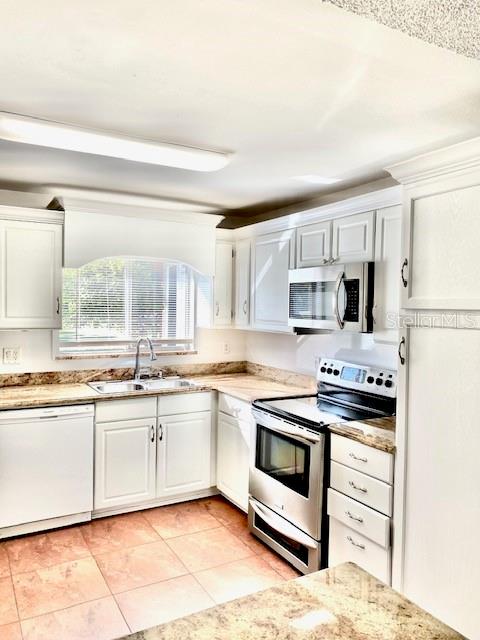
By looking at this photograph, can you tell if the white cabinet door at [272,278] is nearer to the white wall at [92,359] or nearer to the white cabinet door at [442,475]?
the white wall at [92,359]

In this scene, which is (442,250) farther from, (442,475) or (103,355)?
(103,355)

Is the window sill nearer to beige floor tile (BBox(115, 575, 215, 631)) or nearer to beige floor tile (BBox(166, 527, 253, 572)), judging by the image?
beige floor tile (BBox(166, 527, 253, 572))

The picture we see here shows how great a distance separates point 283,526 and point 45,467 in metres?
1.59

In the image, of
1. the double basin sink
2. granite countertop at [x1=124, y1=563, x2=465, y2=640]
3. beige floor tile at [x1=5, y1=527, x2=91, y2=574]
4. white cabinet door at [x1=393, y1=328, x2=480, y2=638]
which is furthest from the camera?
the double basin sink

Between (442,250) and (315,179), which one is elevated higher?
(315,179)

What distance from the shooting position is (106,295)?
394cm

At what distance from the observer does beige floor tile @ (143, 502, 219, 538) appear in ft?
10.8

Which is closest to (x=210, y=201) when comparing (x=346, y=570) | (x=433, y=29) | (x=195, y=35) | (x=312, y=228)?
(x=312, y=228)

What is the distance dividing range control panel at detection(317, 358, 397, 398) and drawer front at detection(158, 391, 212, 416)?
894 millimetres

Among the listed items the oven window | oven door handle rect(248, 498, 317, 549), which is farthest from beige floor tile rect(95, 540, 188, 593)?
the oven window

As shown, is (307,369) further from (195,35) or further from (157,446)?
(195,35)

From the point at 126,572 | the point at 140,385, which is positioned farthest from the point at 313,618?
the point at 140,385

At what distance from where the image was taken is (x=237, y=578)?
2711 millimetres

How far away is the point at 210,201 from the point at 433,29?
282 centimetres
